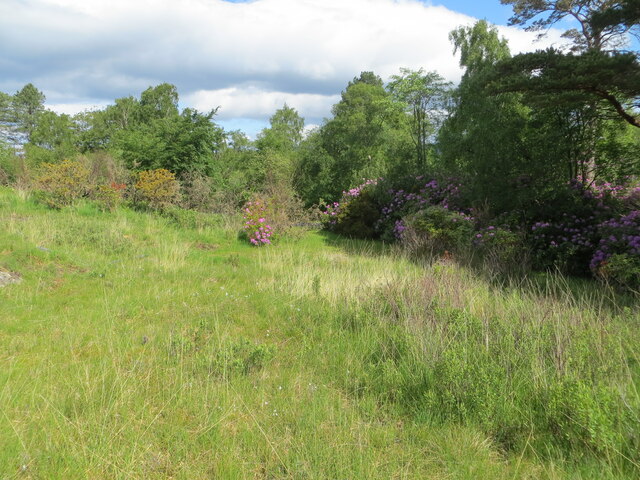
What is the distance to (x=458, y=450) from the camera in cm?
231

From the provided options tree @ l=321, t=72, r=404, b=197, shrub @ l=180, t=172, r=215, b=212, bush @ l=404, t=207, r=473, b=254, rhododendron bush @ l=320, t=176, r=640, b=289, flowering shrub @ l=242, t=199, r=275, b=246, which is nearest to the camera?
rhododendron bush @ l=320, t=176, r=640, b=289

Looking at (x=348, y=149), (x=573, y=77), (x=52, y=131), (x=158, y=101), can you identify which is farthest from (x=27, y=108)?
(x=573, y=77)

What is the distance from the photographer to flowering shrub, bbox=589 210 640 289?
586 cm

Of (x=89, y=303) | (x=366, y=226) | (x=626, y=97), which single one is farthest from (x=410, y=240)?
(x=89, y=303)

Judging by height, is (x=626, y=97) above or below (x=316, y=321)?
above

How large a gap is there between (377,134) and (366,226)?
26.2 feet

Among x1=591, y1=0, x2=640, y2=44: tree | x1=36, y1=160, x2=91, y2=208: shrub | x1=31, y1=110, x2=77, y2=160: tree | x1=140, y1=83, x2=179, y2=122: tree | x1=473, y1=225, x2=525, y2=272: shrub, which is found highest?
x1=140, y1=83, x2=179, y2=122: tree

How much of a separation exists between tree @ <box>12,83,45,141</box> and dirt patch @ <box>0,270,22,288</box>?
46488 millimetres

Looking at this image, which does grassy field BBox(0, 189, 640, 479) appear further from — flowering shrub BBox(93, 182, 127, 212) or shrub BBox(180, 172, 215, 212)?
shrub BBox(180, 172, 215, 212)

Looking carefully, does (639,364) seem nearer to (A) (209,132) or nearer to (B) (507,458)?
(B) (507,458)

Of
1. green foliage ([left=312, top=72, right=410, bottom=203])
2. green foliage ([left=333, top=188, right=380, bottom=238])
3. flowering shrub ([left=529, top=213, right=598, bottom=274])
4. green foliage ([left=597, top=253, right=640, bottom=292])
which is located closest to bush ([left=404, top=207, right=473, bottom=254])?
flowering shrub ([left=529, top=213, right=598, bottom=274])

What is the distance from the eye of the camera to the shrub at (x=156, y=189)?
431 inches

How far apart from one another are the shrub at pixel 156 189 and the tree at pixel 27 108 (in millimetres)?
41232

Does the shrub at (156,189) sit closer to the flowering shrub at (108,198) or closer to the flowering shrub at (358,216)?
the flowering shrub at (108,198)
